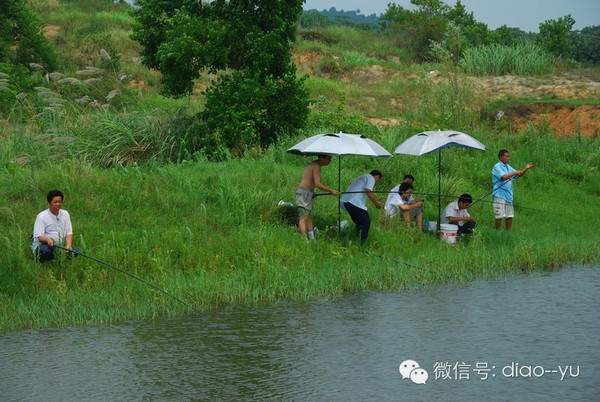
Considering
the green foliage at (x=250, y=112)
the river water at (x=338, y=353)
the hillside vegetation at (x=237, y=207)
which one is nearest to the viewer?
the river water at (x=338, y=353)

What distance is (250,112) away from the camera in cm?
1909

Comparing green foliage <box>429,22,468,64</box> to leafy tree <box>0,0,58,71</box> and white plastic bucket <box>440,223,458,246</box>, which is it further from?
leafy tree <box>0,0,58,71</box>

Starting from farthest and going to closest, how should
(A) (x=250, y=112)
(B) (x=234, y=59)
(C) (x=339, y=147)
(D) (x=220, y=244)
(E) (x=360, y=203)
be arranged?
(B) (x=234, y=59) → (A) (x=250, y=112) → (E) (x=360, y=203) → (C) (x=339, y=147) → (D) (x=220, y=244)

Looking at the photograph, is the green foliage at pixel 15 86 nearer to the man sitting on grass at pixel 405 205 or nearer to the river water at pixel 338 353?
the man sitting on grass at pixel 405 205

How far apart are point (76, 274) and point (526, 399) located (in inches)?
267

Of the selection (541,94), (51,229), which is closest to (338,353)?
(51,229)

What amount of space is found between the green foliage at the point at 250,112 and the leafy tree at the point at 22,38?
10.4 m

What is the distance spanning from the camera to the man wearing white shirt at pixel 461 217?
1625cm

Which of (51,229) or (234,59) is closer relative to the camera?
(51,229)

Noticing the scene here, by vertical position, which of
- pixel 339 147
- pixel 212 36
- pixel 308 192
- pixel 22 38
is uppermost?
pixel 22 38

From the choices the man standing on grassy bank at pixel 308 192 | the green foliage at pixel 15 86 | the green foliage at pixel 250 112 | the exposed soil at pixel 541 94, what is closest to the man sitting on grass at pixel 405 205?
the man standing on grassy bank at pixel 308 192

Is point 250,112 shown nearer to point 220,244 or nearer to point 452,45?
point 220,244

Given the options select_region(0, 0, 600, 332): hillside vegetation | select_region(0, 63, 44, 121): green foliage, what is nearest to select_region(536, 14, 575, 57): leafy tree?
select_region(0, 0, 600, 332): hillside vegetation

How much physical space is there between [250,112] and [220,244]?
539cm
